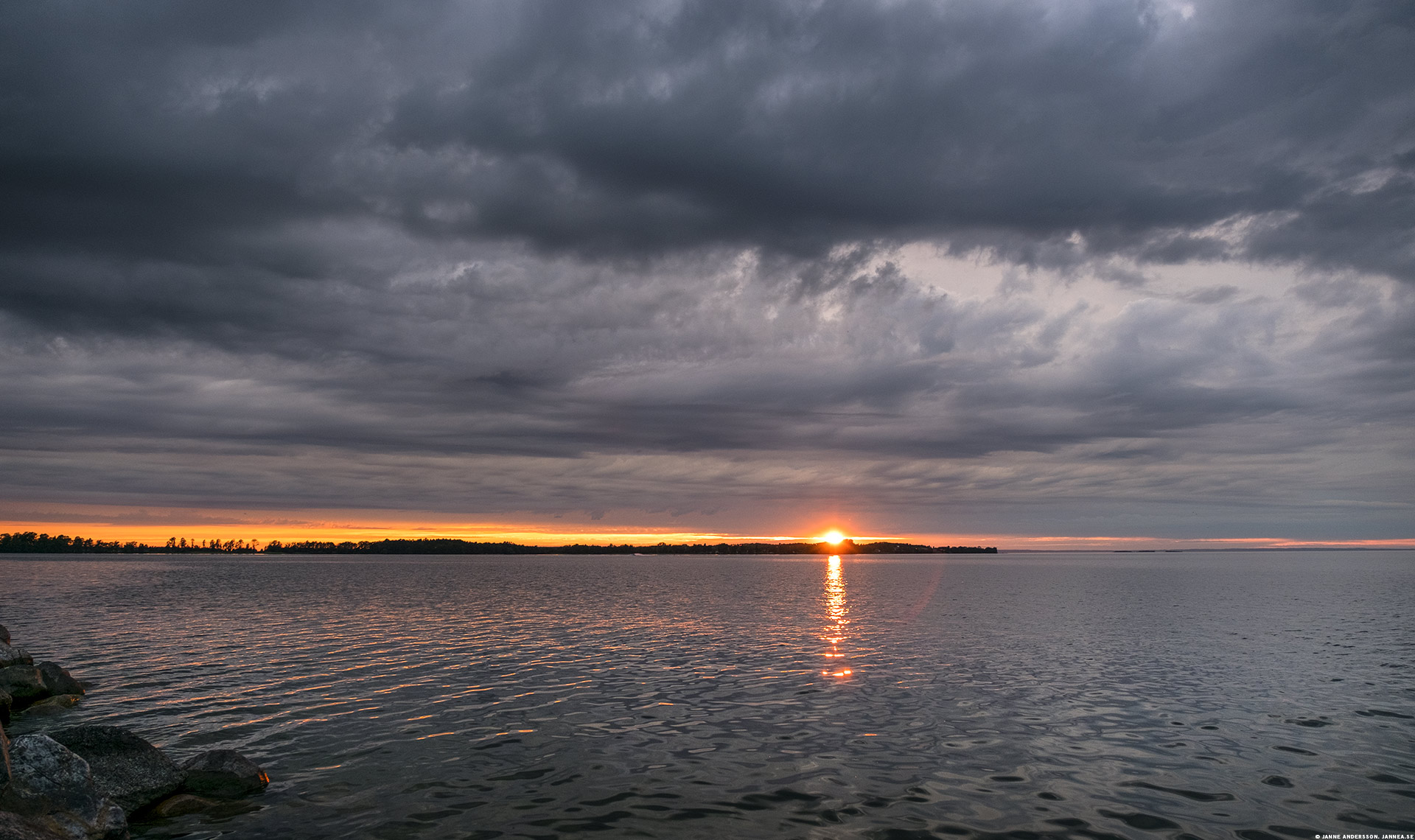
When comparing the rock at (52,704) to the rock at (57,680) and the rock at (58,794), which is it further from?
the rock at (58,794)

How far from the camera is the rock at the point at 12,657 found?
31688mm

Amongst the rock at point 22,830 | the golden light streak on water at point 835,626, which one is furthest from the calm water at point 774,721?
the rock at point 22,830

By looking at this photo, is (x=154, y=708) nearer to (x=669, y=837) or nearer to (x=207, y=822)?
(x=207, y=822)

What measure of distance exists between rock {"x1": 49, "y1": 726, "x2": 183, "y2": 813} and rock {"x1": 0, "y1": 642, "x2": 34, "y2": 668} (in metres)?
19.0

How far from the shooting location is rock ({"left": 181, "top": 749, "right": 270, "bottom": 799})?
17875 mm

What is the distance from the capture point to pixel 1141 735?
2286 cm

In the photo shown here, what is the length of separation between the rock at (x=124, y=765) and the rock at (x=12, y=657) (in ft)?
62.3

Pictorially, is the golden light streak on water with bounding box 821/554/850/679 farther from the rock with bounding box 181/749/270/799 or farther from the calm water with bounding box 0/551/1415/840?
the rock with bounding box 181/749/270/799

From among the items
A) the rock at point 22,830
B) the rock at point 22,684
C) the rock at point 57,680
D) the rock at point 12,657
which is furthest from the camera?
the rock at point 12,657

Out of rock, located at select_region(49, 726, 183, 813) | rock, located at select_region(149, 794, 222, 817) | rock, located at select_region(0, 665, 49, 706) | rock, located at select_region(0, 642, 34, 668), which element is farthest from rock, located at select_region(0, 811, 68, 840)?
rock, located at select_region(0, 642, 34, 668)

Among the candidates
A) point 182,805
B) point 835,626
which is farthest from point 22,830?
point 835,626

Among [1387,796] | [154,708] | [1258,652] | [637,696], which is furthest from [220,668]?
[1258,652]

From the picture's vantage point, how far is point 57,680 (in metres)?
29.3

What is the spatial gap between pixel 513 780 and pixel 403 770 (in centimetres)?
319
